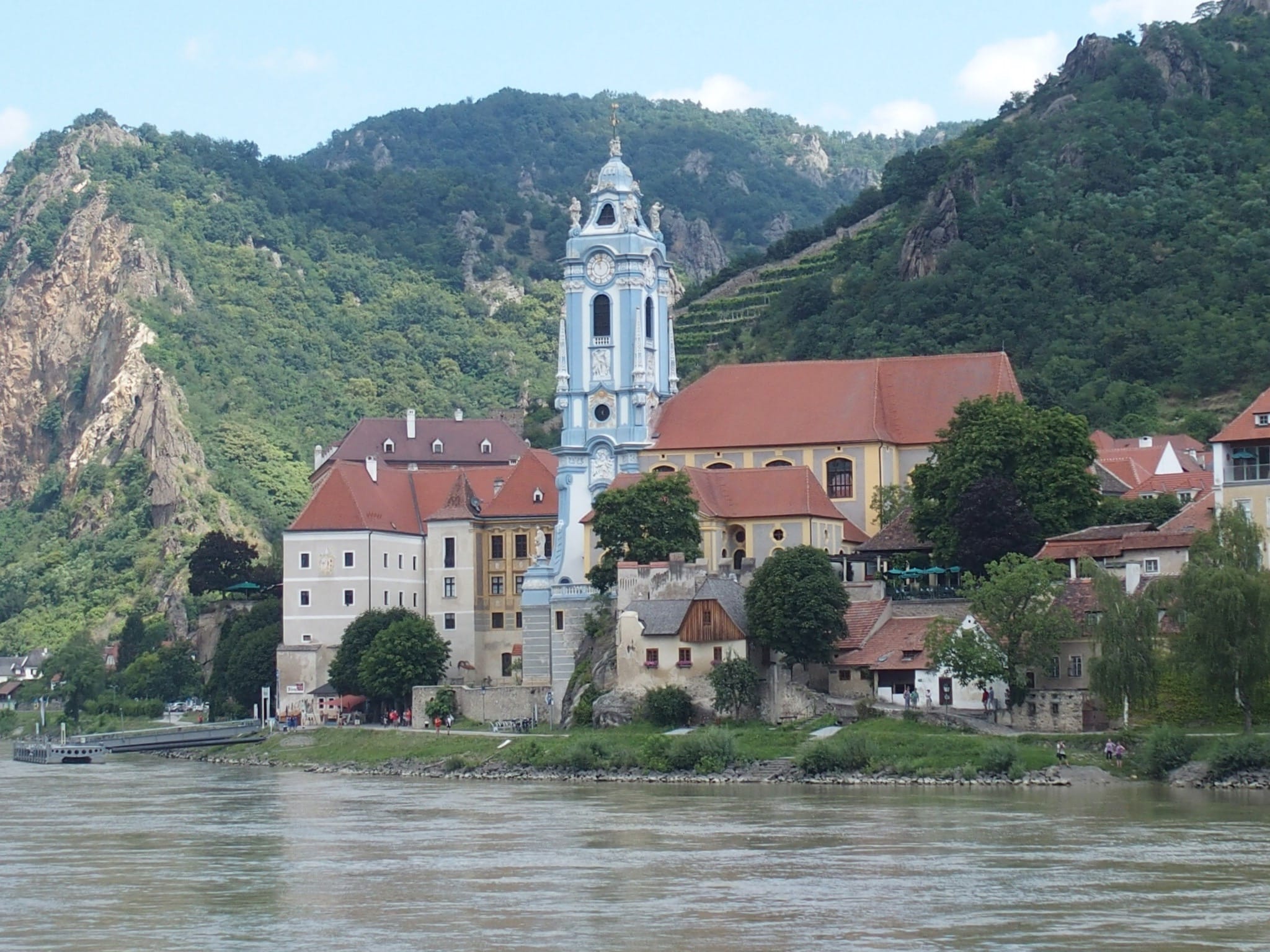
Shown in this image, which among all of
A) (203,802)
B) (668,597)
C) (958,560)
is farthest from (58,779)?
(958,560)

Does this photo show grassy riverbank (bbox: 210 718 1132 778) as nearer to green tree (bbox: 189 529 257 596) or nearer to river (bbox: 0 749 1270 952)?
river (bbox: 0 749 1270 952)

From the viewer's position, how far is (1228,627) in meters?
62.6

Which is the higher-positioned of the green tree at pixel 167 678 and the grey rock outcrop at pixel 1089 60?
the grey rock outcrop at pixel 1089 60

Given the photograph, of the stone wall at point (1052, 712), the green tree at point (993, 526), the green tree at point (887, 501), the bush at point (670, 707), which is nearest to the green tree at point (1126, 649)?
the stone wall at point (1052, 712)

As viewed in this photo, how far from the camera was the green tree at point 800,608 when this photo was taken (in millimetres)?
73750

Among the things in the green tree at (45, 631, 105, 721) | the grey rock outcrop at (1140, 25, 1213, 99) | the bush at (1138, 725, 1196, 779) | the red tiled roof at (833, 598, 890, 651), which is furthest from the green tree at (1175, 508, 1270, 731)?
the grey rock outcrop at (1140, 25, 1213, 99)

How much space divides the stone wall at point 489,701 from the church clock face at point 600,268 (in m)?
15.9

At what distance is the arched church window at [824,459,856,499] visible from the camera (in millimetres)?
88062

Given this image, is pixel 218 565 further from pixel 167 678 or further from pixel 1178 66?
pixel 1178 66

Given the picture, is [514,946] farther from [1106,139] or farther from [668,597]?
[1106,139]

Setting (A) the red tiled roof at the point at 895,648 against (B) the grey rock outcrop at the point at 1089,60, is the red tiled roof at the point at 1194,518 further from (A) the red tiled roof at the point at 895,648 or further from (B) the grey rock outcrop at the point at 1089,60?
(B) the grey rock outcrop at the point at 1089,60

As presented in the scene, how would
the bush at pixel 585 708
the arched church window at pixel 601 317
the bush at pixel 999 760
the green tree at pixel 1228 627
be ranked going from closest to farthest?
1. the green tree at pixel 1228 627
2. the bush at pixel 999 760
3. the bush at pixel 585 708
4. the arched church window at pixel 601 317

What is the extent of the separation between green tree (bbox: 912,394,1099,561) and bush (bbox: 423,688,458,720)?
18990mm

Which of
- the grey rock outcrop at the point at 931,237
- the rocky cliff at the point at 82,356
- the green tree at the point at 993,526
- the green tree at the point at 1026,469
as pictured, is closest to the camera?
the green tree at the point at 993,526
